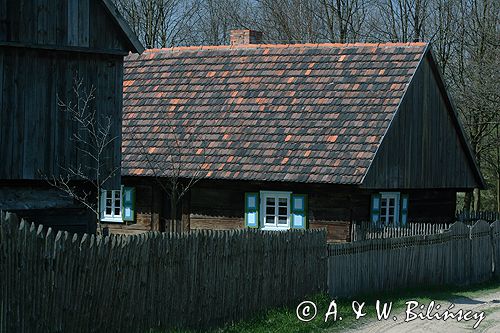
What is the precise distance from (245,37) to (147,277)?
704 inches

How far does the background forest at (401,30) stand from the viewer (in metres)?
40.0

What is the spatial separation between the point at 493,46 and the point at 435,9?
629 cm

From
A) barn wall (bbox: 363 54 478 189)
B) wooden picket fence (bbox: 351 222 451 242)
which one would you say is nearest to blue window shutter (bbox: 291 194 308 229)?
wooden picket fence (bbox: 351 222 451 242)

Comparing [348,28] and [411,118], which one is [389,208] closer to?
[411,118]

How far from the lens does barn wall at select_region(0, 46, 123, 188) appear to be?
1750 cm

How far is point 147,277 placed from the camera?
46.4 ft

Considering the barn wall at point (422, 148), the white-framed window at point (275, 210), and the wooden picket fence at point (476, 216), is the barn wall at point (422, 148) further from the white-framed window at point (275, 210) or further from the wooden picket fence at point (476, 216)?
the white-framed window at point (275, 210)

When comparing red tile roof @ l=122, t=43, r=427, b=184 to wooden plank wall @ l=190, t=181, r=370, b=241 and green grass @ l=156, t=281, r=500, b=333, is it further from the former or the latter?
green grass @ l=156, t=281, r=500, b=333

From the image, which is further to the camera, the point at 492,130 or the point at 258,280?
the point at 492,130

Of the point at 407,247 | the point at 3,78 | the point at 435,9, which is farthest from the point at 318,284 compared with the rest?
the point at 435,9

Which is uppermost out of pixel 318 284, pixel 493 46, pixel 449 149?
pixel 493 46

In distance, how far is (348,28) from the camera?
4872cm

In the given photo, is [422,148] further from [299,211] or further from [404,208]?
[299,211]

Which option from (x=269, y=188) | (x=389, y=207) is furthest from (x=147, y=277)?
(x=389, y=207)
